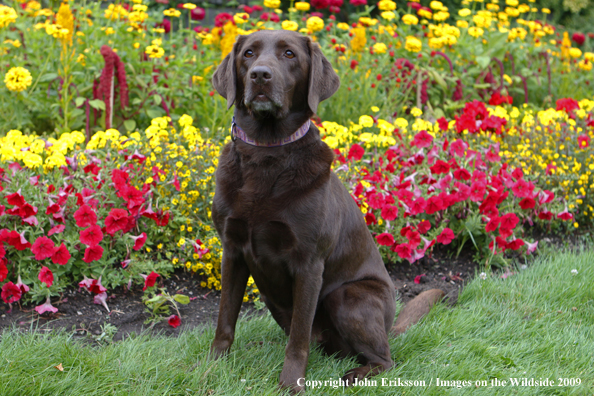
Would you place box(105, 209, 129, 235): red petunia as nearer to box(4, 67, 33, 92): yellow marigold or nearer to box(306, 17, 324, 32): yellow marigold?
box(4, 67, 33, 92): yellow marigold

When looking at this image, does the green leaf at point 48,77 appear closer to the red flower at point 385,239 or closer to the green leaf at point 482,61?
the red flower at point 385,239

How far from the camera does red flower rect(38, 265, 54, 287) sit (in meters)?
2.81

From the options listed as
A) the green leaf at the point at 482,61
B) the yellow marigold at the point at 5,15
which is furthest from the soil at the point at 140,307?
the green leaf at the point at 482,61

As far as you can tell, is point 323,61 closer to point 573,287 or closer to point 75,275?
point 75,275

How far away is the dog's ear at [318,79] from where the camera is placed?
249 centimetres

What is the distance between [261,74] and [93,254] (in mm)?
1461

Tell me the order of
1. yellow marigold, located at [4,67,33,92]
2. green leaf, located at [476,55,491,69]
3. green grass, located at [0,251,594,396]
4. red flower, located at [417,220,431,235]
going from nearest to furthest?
green grass, located at [0,251,594,396] → red flower, located at [417,220,431,235] → yellow marigold, located at [4,67,33,92] → green leaf, located at [476,55,491,69]

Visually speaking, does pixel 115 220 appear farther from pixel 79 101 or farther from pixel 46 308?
pixel 79 101

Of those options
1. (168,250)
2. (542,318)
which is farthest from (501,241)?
(168,250)

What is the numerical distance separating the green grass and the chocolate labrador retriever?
0.52 feet

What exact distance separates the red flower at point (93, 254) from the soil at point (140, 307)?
0.28 meters

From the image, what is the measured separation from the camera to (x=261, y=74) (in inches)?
90.2

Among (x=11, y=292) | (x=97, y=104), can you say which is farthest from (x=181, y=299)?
(x=97, y=104)

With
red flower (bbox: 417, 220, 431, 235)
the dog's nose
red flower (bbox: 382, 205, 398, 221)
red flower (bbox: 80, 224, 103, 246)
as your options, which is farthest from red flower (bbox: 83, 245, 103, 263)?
red flower (bbox: 417, 220, 431, 235)
